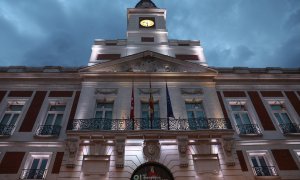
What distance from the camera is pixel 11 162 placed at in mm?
12891

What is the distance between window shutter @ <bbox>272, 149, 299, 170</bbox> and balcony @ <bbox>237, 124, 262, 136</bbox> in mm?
1284

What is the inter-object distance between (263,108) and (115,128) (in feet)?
28.3

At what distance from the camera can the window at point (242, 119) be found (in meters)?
14.6

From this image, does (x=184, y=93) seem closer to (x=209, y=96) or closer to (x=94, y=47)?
(x=209, y=96)

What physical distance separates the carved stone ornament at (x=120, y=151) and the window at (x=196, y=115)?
3.73m

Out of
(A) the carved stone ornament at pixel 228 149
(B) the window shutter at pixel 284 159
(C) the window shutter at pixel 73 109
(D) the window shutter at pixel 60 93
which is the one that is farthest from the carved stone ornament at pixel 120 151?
(B) the window shutter at pixel 284 159

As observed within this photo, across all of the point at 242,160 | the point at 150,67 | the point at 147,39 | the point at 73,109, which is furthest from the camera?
the point at 147,39

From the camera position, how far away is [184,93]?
53.3 feet

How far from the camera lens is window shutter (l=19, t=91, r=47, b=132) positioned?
14383mm

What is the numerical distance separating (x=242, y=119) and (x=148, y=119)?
18.0 ft

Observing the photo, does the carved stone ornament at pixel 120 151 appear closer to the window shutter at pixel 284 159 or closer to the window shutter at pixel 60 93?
the window shutter at pixel 60 93

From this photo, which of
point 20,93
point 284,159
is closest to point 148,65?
point 20,93

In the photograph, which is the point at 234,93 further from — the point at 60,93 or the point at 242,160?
the point at 60,93

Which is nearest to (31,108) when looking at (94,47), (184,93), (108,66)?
(108,66)
